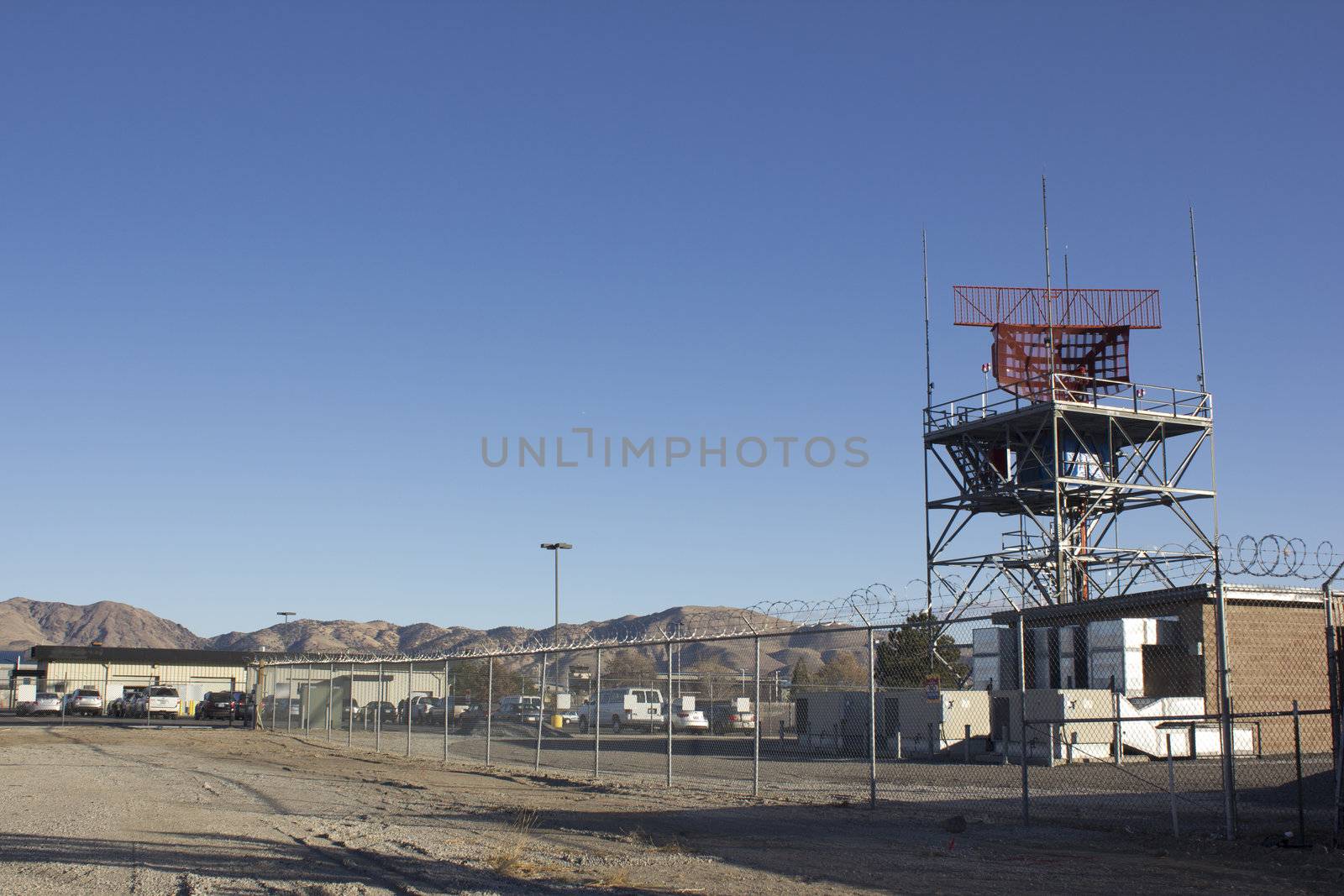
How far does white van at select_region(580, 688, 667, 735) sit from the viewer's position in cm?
4391

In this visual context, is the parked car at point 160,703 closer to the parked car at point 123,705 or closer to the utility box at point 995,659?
the parked car at point 123,705

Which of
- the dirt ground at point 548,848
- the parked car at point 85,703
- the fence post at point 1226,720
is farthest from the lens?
the parked car at point 85,703

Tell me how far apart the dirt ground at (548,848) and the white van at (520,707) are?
1202 cm

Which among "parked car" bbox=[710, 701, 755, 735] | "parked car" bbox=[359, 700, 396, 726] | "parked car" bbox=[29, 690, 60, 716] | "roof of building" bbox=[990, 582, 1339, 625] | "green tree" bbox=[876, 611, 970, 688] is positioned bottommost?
"parked car" bbox=[29, 690, 60, 716]

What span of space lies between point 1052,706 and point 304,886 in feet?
64.2

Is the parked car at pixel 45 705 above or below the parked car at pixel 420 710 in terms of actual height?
below

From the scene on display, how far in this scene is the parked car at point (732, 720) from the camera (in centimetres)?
4059

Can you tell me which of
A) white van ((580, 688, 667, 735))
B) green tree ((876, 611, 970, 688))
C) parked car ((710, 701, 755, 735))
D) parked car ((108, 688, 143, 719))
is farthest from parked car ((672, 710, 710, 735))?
parked car ((108, 688, 143, 719))

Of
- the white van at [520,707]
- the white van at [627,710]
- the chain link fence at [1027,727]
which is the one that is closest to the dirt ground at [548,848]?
the chain link fence at [1027,727]

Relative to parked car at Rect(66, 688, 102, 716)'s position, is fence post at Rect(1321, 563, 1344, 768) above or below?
above

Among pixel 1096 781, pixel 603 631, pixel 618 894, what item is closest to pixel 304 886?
pixel 618 894

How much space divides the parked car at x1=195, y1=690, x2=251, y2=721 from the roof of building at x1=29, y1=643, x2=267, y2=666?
1923cm

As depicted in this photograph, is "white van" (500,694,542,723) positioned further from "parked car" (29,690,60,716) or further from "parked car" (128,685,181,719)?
"parked car" (29,690,60,716)

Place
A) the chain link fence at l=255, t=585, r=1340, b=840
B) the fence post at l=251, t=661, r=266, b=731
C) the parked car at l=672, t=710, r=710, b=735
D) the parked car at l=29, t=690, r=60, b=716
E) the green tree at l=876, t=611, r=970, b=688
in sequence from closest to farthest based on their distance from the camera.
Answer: the chain link fence at l=255, t=585, r=1340, b=840
the green tree at l=876, t=611, r=970, b=688
the parked car at l=672, t=710, r=710, b=735
the fence post at l=251, t=661, r=266, b=731
the parked car at l=29, t=690, r=60, b=716
